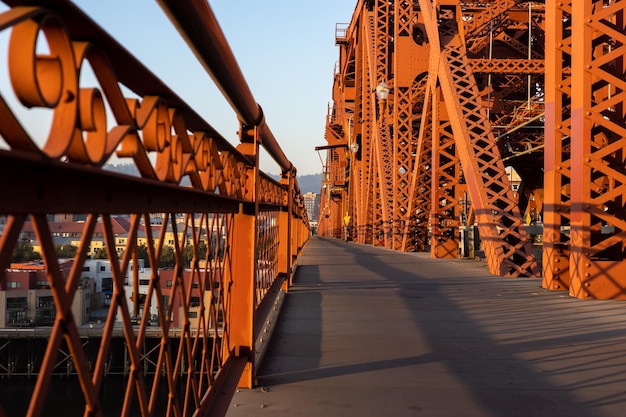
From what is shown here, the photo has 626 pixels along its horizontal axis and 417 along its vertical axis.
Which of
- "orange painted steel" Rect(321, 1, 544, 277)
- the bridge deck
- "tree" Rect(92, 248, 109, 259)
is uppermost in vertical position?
"orange painted steel" Rect(321, 1, 544, 277)

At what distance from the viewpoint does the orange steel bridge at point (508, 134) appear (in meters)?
7.95

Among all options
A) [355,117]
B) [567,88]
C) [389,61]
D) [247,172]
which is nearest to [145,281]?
[247,172]

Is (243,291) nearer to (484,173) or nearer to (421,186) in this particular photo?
(484,173)

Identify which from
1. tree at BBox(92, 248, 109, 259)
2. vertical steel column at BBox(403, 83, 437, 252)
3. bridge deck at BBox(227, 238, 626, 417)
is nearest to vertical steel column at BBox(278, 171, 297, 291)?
bridge deck at BBox(227, 238, 626, 417)

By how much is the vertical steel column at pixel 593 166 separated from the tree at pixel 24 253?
25.7 ft

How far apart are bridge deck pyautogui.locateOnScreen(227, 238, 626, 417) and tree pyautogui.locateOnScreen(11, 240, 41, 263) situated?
2.28m

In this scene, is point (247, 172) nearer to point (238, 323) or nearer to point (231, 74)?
point (238, 323)

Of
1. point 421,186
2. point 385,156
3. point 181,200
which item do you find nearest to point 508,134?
point 421,186

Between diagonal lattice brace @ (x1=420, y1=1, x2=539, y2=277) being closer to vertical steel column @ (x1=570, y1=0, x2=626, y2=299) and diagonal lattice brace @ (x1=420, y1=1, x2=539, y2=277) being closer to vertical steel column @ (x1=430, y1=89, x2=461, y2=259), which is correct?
vertical steel column @ (x1=430, y1=89, x2=461, y2=259)

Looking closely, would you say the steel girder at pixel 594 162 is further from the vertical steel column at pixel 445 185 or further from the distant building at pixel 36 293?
the distant building at pixel 36 293

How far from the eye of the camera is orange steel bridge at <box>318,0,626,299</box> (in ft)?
26.1

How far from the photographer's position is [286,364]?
427 cm

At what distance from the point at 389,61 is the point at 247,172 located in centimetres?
2577

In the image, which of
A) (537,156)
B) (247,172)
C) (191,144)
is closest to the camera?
(191,144)
